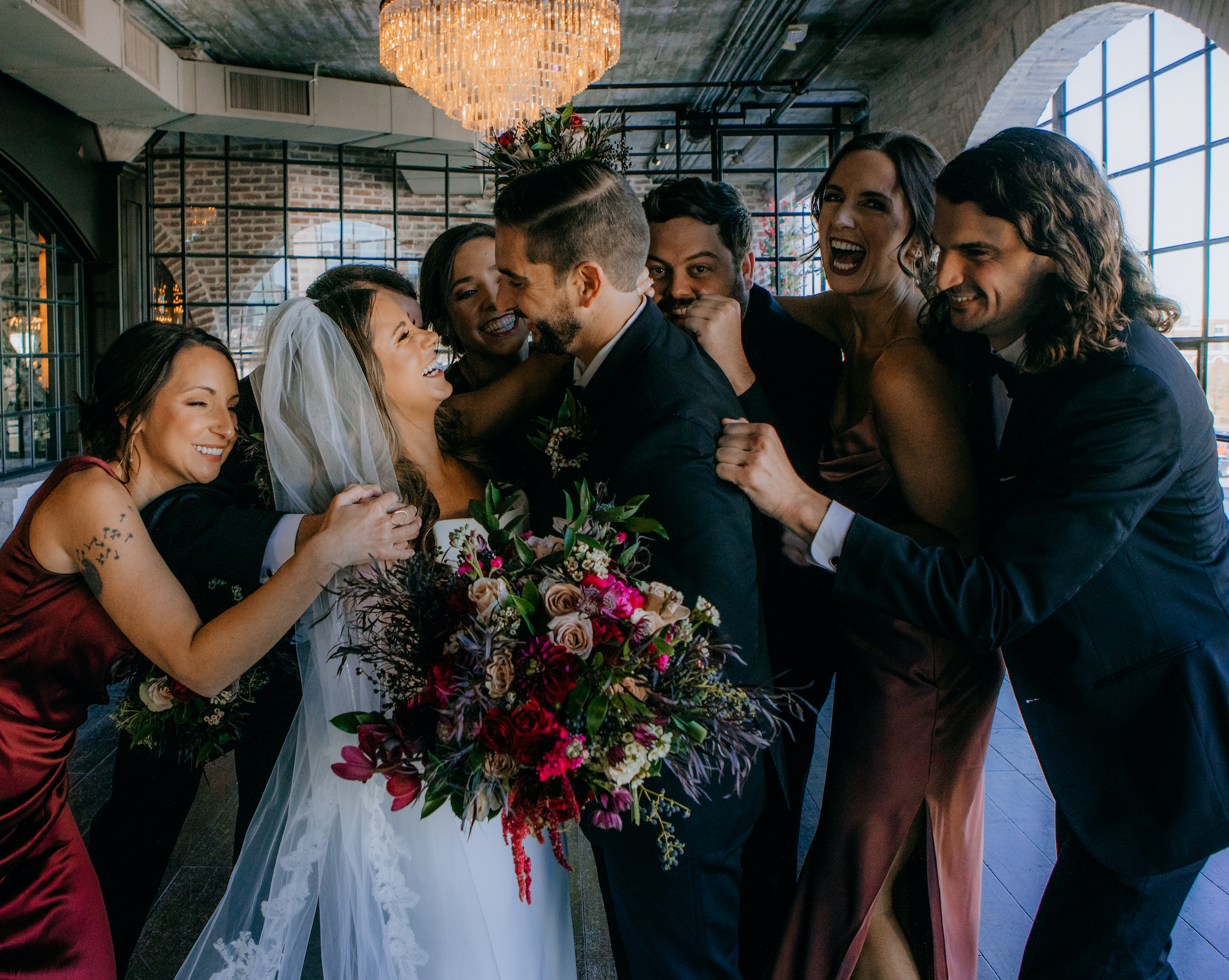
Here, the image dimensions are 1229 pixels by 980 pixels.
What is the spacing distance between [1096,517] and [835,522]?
0.44 m

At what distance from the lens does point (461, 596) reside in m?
1.47

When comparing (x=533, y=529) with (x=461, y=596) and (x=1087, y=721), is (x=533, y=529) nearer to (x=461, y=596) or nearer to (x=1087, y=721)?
(x=461, y=596)

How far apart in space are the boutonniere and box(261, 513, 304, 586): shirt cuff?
552 millimetres

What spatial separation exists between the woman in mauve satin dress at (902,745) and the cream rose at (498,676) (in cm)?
71

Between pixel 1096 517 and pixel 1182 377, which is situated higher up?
pixel 1182 377

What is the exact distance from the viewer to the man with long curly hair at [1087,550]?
4.94 ft

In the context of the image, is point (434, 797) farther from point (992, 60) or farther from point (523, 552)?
point (992, 60)

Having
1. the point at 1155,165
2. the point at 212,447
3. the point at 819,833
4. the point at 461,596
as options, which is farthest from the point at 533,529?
the point at 1155,165

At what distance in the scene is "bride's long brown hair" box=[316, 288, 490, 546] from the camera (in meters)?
2.00

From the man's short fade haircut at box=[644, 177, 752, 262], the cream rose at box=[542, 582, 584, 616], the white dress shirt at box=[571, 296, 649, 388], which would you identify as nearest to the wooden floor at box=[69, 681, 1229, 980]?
the cream rose at box=[542, 582, 584, 616]

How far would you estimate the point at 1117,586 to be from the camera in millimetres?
1574

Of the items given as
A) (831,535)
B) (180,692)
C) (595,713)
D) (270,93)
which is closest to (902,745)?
(831,535)

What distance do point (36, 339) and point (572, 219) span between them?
23.0ft

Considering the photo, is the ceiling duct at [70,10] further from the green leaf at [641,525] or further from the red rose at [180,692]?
the green leaf at [641,525]
